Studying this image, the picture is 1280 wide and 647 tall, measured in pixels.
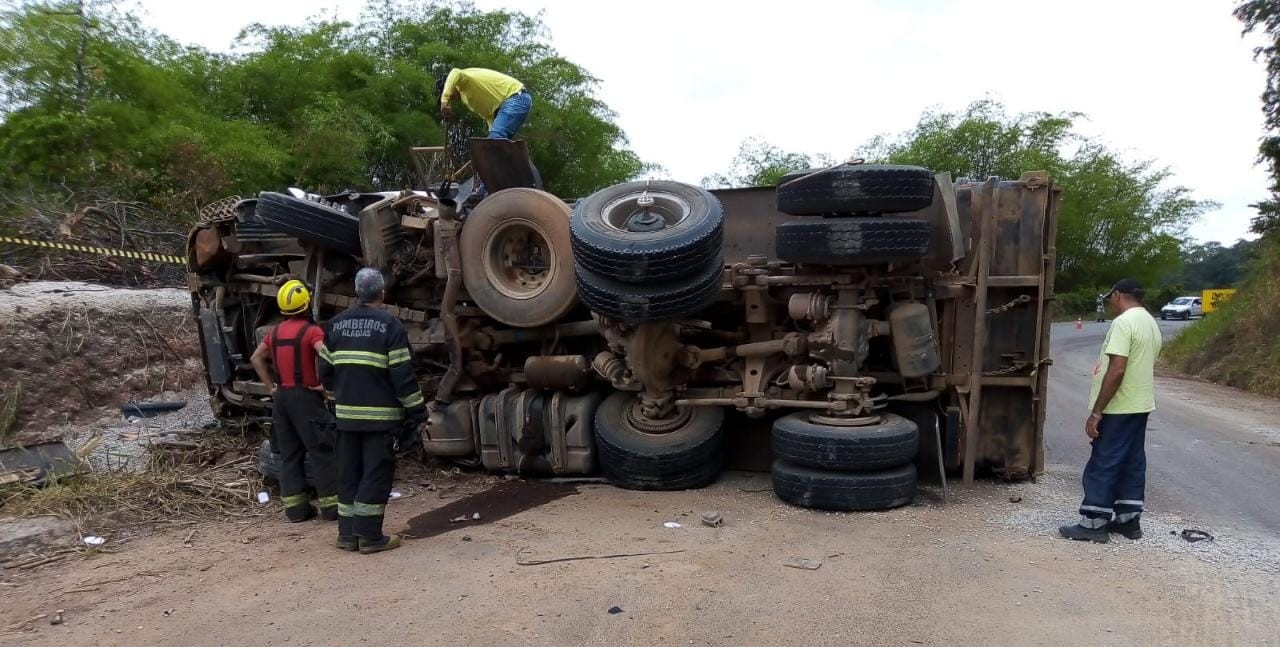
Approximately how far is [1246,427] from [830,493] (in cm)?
646

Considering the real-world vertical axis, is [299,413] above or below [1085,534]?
above

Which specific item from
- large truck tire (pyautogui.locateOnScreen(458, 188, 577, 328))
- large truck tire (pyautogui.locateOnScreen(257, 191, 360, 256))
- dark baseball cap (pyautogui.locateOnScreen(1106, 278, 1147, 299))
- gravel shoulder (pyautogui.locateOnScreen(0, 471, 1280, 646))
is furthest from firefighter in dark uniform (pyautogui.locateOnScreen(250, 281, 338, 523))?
dark baseball cap (pyautogui.locateOnScreen(1106, 278, 1147, 299))

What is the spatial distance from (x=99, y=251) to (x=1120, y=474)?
37.6 feet

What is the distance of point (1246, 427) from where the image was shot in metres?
8.45

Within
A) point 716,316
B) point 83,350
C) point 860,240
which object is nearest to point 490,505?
point 716,316

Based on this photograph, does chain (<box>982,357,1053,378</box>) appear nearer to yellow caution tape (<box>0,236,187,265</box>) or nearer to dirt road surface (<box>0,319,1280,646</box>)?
dirt road surface (<box>0,319,1280,646</box>)

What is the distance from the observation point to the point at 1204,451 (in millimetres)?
6832

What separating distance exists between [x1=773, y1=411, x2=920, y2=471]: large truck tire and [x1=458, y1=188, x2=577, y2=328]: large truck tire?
5.95 ft

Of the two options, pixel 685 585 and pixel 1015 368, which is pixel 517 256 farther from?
pixel 1015 368

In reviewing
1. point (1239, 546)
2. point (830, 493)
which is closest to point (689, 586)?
point (830, 493)

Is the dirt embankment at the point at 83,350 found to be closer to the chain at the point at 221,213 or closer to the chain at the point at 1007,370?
the chain at the point at 221,213

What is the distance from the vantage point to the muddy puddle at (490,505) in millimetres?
4792

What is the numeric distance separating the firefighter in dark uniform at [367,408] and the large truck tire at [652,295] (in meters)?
1.16

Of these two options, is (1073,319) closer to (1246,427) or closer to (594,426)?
(1246,427)
